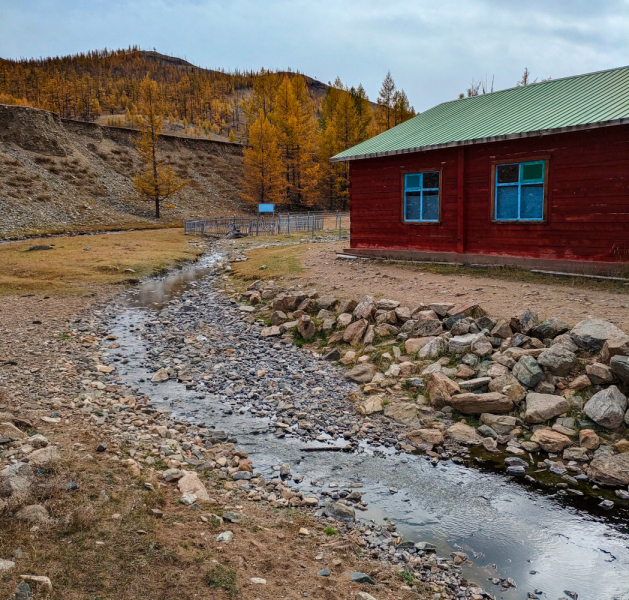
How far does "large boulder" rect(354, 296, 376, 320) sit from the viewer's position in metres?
12.1

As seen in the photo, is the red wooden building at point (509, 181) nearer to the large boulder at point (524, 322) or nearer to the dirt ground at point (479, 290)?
the dirt ground at point (479, 290)

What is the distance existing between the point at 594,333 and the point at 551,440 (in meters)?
2.53

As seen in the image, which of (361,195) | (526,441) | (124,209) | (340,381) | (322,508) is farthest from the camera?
(124,209)

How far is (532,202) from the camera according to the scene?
15078mm

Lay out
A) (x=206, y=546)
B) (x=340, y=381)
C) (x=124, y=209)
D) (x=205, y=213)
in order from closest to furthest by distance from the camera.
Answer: (x=206, y=546) < (x=340, y=381) < (x=124, y=209) < (x=205, y=213)

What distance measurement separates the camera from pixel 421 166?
17.5 m

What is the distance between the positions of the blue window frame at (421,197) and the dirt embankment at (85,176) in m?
31.2

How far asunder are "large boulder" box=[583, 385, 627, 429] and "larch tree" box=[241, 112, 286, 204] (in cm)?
4736

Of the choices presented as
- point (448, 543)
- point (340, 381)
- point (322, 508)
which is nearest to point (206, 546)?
point (322, 508)

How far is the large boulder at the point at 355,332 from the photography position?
11487 millimetres

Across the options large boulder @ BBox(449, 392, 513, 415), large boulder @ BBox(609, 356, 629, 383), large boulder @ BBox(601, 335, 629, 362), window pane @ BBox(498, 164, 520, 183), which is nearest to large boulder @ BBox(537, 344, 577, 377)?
large boulder @ BBox(601, 335, 629, 362)

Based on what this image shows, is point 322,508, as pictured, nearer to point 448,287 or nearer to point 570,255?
point 448,287

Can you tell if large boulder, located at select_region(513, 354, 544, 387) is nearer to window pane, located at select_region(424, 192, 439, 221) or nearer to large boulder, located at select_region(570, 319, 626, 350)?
large boulder, located at select_region(570, 319, 626, 350)

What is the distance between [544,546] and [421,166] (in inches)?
556
